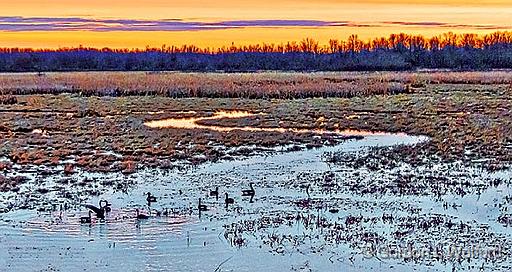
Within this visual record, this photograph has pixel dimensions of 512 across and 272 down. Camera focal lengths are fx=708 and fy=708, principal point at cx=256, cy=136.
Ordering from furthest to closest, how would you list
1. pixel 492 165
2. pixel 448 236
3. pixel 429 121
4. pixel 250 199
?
pixel 429 121
pixel 492 165
pixel 250 199
pixel 448 236

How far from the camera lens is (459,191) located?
17.9m

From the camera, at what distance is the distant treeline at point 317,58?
129625 millimetres

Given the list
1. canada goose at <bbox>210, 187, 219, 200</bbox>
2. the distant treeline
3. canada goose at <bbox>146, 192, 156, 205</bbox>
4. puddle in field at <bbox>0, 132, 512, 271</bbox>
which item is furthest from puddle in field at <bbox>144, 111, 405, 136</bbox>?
the distant treeline

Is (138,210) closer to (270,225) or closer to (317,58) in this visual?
(270,225)

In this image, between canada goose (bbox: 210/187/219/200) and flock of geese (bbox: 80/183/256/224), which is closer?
flock of geese (bbox: 80/183/256/224)

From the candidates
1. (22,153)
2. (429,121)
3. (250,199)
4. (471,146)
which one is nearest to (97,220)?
(250,199)

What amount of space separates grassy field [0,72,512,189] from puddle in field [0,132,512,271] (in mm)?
3857

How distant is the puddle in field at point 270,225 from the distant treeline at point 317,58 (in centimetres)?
10128

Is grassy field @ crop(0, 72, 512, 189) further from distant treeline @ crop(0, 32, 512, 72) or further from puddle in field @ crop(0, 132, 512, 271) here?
distant treeline @ crop(0, 32, 512, 72)

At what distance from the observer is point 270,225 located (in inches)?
574

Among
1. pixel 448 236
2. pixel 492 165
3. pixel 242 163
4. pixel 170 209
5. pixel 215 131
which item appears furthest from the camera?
pixel 215 131

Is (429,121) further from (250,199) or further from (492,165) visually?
(250,199)

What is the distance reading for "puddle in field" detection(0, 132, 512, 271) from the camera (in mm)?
12094

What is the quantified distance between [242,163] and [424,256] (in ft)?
39.6
